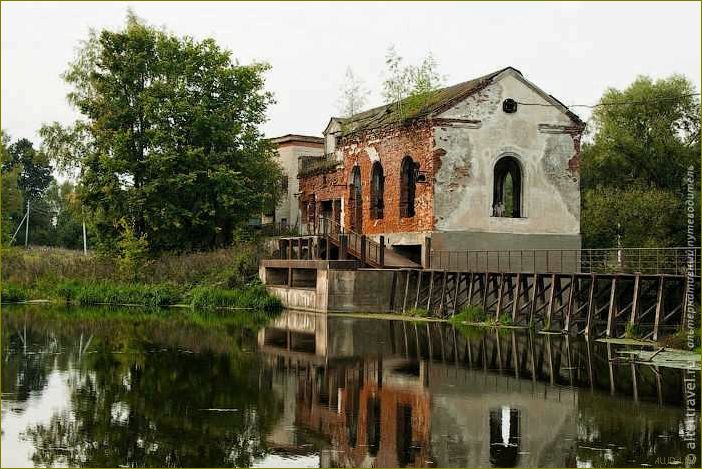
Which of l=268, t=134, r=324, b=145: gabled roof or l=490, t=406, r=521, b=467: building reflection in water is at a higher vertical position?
l=268, t=134, r=324, b=145: gabled roof

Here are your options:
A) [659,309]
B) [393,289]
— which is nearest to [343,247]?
[393,289]

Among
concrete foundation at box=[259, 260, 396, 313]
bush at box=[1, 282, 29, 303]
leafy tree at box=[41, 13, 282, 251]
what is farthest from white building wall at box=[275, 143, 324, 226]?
concrete foundation at box=[259, 260, 396, 313]

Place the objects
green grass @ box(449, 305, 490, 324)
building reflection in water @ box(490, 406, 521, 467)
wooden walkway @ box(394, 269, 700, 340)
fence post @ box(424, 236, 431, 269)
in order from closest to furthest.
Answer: building reflection in water @ box(490, 406, 521, 467), wooden walkway @ box(394, 269, 700, 340), green grass @ box(449, 305, 490, 324), fence post @ box(424, 236, 431, 269)

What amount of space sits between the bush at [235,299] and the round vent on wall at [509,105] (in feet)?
37.1

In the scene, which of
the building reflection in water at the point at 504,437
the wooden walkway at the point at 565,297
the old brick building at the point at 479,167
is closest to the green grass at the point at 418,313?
the wooden walkway at the point at 565,297

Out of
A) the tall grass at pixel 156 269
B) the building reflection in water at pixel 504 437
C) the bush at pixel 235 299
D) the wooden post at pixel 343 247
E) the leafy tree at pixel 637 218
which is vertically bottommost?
the building reflection in water at pixel 504 437

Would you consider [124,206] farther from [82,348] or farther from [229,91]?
[82,348]

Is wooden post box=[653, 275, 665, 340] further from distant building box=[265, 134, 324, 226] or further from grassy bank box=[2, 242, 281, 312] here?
distant building box=[265, 134, 324, 226]

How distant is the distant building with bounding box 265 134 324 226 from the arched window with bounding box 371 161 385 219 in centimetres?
1137

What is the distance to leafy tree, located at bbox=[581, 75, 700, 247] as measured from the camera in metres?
41.9

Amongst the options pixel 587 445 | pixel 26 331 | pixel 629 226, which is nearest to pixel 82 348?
pixel 26 331

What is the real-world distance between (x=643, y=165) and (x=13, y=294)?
3013 cm

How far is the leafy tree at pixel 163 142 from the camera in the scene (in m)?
39.8

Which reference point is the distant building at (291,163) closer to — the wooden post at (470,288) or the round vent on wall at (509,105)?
the round vent on wall at (509,105)
